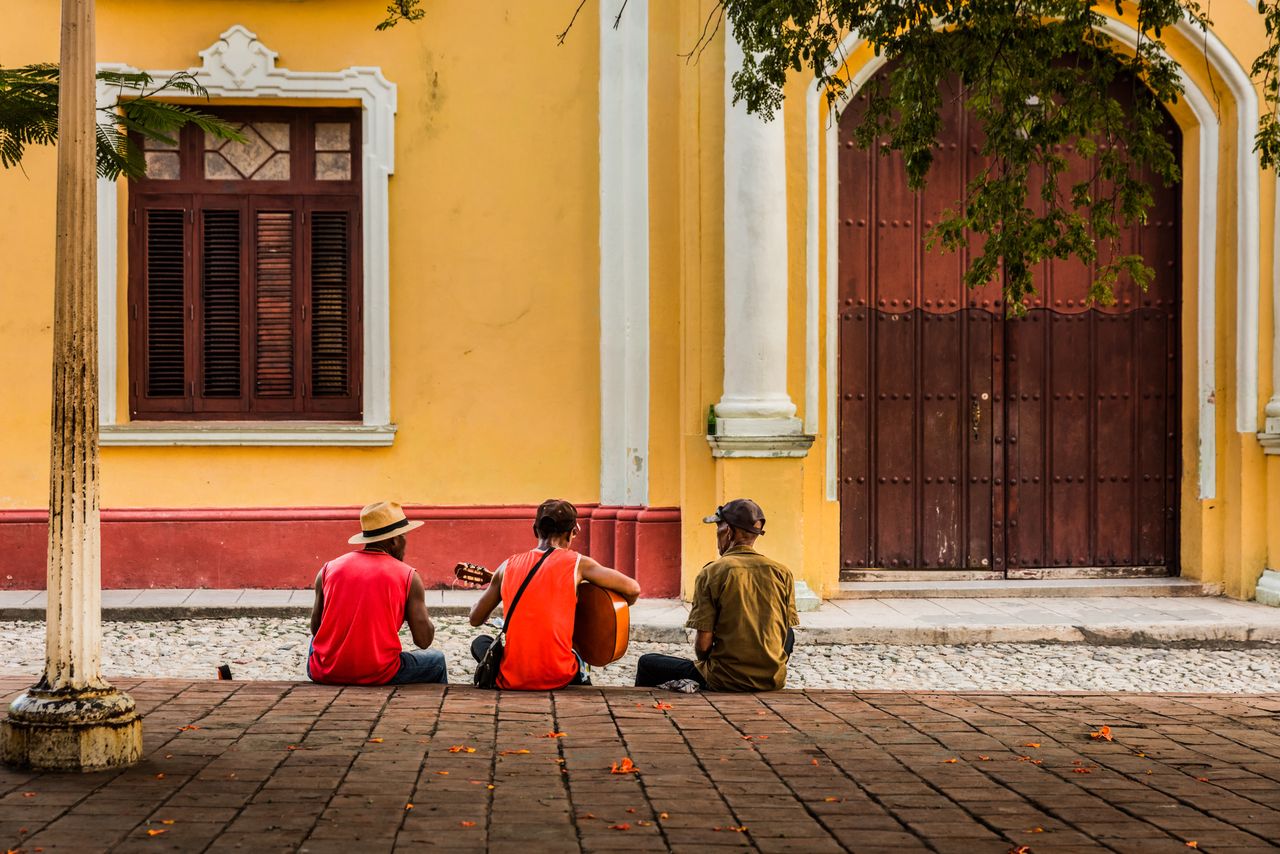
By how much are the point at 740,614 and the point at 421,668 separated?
60.0 inches

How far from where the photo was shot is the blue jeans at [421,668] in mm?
6988

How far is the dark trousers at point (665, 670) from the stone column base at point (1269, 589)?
16.9ft

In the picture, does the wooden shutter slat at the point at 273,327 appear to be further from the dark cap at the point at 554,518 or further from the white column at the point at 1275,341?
the white column at the point at 1275,341

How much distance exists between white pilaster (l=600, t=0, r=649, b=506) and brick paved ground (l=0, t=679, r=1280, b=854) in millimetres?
4057

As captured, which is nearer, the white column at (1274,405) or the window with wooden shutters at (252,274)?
the white column at (1274,405)

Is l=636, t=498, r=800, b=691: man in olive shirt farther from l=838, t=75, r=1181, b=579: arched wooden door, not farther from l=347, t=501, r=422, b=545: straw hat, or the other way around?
l=838, t=75, r=1181, b=579: arched wooden door

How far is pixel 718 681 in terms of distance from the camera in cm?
705

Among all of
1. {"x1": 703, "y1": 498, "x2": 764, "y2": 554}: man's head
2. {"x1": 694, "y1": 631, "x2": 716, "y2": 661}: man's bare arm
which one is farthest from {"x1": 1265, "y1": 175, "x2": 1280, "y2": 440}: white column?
{"x1": 694, "y1": 631, "x2": 716, "y2": 661}: man's bare arm

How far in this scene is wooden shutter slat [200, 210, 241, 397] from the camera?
11016 mm

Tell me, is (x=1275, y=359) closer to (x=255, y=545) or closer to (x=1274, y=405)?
(x=1274, y=405)

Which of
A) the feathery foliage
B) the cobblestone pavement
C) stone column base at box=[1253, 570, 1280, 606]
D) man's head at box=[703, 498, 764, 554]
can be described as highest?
the feathery foliage

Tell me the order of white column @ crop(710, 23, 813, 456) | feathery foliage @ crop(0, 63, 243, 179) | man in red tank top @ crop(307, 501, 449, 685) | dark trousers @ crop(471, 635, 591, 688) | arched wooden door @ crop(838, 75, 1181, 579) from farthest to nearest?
arched wooden door @ crop(838, 75, 1181, 579)
white column @ crop(710, 23, 813, 456)
dark trousers @ crop(471, 635, 591, 688)
man in red tank top @ crop(307, 501, 449, 685)
feathery foliage @ crop(0, 63, 243, 179)

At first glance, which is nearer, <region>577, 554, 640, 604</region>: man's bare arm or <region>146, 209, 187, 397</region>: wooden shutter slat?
<region>577, 554, 640, 604</region>: man's bare arm

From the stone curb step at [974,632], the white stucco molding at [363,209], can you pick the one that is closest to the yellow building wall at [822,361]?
the stone curb step at [974,632]
